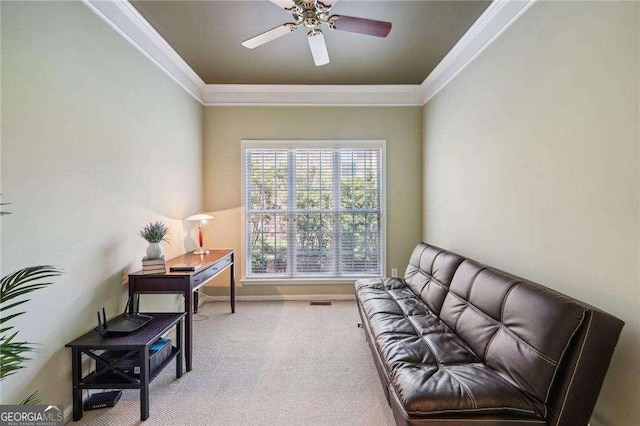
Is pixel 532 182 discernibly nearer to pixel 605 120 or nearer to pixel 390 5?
pixel 605 120

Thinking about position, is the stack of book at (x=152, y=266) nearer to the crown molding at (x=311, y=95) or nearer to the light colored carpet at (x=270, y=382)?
the light colored carpet at (x=270, y=382)

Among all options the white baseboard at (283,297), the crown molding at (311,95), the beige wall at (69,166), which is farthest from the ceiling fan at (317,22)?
the white baseboard at (283,297)

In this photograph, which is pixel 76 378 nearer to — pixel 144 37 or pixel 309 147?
pixel 144 37

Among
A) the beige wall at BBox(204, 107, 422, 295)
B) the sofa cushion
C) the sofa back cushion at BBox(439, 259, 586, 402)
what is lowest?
the sofa cushion

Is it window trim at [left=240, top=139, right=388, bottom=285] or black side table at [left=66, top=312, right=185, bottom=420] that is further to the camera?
window trim at [left=240, top=139, right=388, bottom=285]

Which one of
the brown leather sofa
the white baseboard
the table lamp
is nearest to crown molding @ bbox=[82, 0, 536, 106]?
the table lamp

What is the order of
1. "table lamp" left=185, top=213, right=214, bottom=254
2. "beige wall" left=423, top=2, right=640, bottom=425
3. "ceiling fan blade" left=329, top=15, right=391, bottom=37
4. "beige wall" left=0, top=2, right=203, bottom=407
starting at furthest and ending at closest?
1. "table lamp" left=185, top=213, right=214, bottom=254
2. "ceiling fan blade" left=329, top=15, right=391, bottom=37
3. "beige wall" left=0, top=2, right=203, bottom=407
4. "beige wall" left=423, top=2, right=640, bottom=425

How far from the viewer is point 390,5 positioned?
2.27m

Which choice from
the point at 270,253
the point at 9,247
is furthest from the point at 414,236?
the point at 9,247

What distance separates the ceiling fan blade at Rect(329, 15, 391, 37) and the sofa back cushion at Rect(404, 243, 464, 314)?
185cm

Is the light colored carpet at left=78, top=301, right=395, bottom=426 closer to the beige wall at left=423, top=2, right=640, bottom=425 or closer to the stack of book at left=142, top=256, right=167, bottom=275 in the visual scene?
the stack of book at left=142, top=256, right=167, bottom=275

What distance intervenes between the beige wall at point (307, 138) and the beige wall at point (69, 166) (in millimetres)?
1198

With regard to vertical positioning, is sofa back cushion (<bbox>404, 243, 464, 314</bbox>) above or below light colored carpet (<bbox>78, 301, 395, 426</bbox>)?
above

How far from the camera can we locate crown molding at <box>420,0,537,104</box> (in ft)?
6.88
